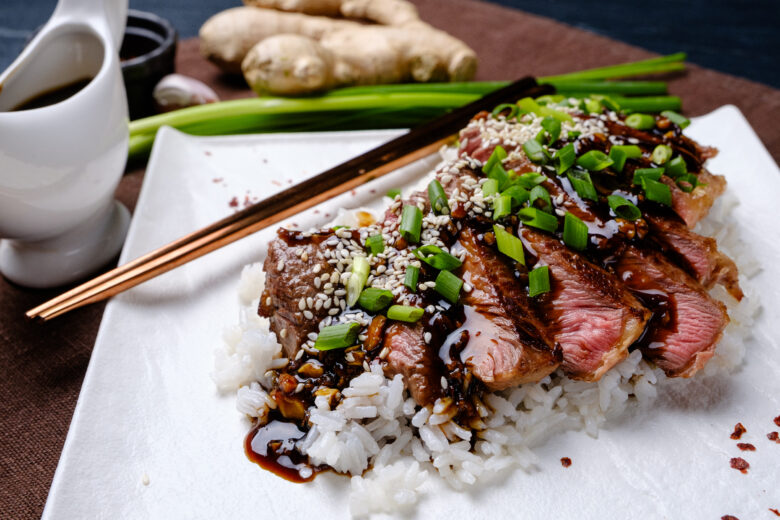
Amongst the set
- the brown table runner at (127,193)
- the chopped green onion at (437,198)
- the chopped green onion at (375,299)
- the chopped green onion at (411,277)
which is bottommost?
the brown table runner at (127,193)

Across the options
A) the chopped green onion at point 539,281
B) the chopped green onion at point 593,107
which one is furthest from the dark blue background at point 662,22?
the chopped green onion at point 539,281

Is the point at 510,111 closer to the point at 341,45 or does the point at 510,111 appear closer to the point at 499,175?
the point at 499,175

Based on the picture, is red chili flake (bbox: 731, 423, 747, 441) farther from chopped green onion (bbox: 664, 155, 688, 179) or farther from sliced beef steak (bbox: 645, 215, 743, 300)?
chopped green onion (bbox: 664, 155, 688, 179)

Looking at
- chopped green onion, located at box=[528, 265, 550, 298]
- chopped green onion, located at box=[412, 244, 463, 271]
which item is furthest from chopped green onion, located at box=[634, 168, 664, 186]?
chopped green onion, located at box=[412, 244, 463, 271]

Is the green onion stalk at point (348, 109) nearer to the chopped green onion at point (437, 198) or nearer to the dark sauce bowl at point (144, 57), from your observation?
the dark sauce bowl at point (144, 57)

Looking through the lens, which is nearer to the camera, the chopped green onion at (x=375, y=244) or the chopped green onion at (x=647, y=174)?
Answer: the chopped green onion at (x=375, y=244)

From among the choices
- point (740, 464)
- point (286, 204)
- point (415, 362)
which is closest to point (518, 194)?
point (415, 362)

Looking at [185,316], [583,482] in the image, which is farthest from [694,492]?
[185,316]
